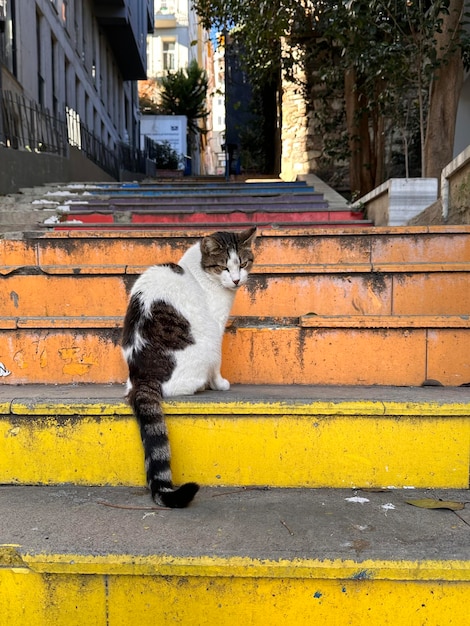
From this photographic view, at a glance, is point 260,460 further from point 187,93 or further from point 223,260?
point 187,93

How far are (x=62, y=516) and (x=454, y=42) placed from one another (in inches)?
195

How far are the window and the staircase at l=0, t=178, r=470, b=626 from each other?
31157 millimetres

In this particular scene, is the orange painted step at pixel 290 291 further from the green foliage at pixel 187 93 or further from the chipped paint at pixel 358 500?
the green foliage at pixel 187 93

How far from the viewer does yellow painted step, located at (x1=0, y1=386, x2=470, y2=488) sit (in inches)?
63.4

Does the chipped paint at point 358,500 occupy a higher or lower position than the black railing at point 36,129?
lower

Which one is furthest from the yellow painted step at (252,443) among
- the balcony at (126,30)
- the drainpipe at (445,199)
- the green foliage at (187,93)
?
the green foliage at (187,93)

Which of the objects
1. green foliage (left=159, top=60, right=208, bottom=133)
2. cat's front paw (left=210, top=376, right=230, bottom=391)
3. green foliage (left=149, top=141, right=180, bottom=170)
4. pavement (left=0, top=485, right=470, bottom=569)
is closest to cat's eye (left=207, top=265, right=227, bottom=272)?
cat's front paw (left=210, top=376, right=230, bottom=391)

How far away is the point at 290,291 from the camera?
2539mm

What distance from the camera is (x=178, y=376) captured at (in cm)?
175

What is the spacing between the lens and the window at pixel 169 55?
98.1 feet

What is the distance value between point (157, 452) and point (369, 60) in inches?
204

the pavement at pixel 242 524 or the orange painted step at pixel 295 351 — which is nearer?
the pavement at pixel 242 524

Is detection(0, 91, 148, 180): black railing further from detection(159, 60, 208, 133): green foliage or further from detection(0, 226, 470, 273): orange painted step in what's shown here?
detection(159, 60, 208, 133): green foliage

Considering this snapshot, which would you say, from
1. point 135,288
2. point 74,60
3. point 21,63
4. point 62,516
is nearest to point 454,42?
point 135,288
